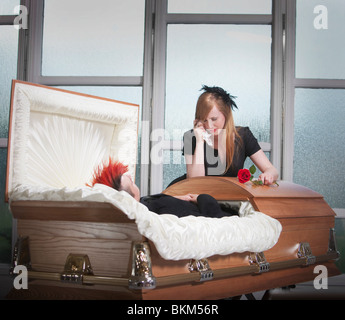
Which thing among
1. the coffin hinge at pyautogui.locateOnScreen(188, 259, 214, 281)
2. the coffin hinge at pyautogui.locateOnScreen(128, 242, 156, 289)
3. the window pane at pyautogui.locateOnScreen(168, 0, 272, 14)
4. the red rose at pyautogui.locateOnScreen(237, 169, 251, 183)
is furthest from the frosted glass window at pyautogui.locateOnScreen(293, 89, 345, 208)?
the coffin hinge at pyautogui.locateOnScreen(128, 242, 156, 289)

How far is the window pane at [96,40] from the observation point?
9.41ft

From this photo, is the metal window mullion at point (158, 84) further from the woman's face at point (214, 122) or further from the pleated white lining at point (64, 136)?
the pleated white lining at point (64, 136)

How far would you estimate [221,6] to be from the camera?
2.88 meters

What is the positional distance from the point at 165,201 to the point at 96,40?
161cm

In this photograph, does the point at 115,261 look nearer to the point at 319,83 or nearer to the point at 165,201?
the point at 165,201

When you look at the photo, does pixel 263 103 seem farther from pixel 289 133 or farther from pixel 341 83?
pixel 341 83

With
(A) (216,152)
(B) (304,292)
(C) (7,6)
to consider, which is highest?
(C) (7,6)

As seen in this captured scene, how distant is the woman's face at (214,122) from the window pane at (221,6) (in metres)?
0.82

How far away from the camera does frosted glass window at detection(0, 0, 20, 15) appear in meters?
2.92

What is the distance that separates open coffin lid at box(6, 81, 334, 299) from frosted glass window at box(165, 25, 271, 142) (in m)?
0.85

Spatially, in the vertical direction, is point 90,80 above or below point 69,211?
above

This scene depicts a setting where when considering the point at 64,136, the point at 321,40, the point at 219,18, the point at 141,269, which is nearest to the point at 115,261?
the point at 141,269

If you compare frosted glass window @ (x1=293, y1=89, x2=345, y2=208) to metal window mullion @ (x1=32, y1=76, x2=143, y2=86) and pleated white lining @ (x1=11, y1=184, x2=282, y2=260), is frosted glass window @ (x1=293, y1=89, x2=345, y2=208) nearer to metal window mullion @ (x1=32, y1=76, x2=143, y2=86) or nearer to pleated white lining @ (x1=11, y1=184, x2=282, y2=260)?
metal window mullion @ (x1=32, y1=76, x2=143, y2=86)

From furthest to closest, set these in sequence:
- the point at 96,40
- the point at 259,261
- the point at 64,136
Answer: the point at 96,40
the point at 64,136
the point at 259,261
